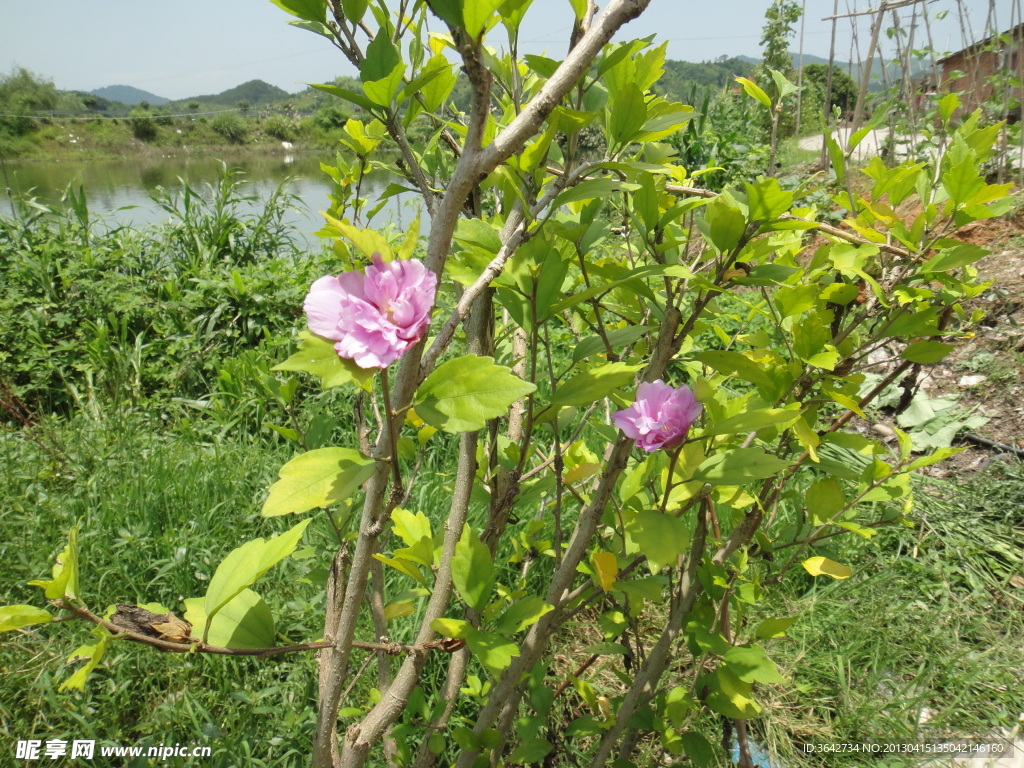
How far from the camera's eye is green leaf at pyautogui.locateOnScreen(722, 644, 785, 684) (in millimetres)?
682

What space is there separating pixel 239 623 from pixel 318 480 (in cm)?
18

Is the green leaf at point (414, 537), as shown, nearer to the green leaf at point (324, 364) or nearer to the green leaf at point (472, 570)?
the green leaf at point (472, 570)

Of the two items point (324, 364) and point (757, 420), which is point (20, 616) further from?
point (757, 420)

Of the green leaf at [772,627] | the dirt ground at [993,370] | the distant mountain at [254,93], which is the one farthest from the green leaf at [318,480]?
the distant mountain at [254,93]

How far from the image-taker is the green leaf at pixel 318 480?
43 centimetres

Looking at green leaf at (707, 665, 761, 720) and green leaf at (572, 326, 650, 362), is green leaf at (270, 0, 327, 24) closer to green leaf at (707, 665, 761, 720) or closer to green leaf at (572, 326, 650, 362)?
green leaf at (572, 326, 650, 362)

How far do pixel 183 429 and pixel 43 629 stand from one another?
0.86 m

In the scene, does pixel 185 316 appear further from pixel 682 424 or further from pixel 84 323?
pixel 682 424

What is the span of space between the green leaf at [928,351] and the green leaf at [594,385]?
46cm

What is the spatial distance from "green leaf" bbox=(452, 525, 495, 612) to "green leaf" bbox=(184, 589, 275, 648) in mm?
170

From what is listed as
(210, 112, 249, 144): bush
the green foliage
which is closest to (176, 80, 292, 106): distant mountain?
(210, 112, 249, 144): bush

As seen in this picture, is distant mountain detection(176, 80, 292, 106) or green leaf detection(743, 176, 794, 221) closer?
green leaf detection(743, 176, 794, 221)

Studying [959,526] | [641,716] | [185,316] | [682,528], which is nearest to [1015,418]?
[959,526]

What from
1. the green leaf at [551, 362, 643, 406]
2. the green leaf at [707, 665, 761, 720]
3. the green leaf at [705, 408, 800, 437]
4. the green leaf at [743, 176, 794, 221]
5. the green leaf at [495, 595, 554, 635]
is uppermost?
the green leaf at [743, 176, 794, 221]
